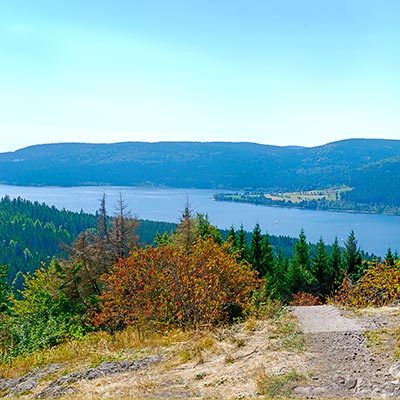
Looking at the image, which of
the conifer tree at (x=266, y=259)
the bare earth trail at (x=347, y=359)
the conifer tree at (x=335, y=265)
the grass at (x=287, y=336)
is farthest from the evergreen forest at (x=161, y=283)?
the bare earth trail at (x=347, y=359)

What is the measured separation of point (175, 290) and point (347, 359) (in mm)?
5863

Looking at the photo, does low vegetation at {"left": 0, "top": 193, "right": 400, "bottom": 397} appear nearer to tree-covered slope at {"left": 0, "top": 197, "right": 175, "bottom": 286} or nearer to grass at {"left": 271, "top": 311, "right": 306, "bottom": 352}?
grass at {"left": 271, "top": 311, "right": 306, "bottom": 352}

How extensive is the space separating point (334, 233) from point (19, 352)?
151m

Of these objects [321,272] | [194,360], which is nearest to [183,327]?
[194,360]

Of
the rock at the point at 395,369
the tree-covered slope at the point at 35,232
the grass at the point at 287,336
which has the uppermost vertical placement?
the rock at the point at 395,369

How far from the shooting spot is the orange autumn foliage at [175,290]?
37.6ft

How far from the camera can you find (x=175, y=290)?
11.9 m

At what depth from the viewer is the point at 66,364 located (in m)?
8.88

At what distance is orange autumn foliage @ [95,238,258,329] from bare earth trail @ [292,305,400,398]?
2.76 meters

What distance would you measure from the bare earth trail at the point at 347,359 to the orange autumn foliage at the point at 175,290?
2.76 metres

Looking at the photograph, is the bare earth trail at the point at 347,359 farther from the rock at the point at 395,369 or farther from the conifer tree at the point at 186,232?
the conifer tree at the point at 186,232

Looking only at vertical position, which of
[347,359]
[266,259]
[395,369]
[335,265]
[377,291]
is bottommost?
[335,265]

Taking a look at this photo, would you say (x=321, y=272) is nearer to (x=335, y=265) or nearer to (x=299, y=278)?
(x=335, y=265)

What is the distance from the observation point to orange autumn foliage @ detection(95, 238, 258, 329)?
37.6ft
